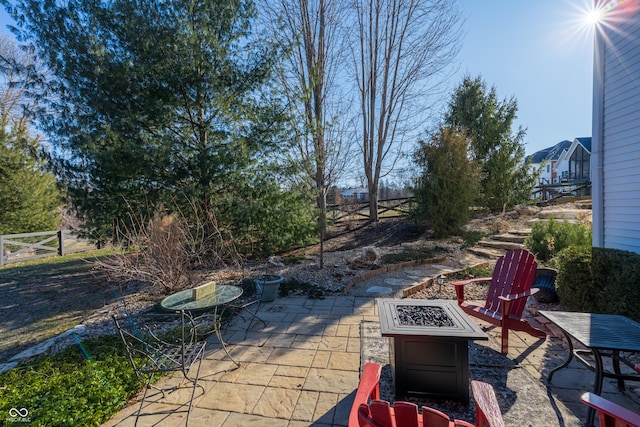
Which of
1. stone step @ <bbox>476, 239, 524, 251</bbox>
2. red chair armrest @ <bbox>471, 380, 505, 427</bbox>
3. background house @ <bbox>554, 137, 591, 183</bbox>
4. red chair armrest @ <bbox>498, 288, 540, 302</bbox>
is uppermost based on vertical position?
background house @ <bbox>554, 137, 591, 183</bbox>

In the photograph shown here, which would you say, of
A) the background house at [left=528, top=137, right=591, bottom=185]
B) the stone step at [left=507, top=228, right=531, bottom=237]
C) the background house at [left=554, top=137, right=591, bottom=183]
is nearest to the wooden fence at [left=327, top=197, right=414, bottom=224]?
the stone step at [left=507, top=228, right=531, bottom=237]

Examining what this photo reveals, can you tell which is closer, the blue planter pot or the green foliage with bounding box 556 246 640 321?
the green foliage with bounding box 556 246 640 321

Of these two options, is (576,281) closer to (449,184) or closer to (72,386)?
(72,386)

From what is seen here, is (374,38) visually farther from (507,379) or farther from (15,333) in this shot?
(15,333)

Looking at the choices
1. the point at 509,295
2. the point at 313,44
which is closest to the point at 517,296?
the point at 509,295

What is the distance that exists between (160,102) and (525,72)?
8028mm

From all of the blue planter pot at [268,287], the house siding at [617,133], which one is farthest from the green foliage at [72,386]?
the house siding at [617,133]

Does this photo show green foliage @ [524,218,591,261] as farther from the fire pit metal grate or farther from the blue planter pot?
the blue planter pot

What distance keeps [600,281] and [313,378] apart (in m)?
3.12

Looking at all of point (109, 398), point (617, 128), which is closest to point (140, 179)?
point (109, 398)

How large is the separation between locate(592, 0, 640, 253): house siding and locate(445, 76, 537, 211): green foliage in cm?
768

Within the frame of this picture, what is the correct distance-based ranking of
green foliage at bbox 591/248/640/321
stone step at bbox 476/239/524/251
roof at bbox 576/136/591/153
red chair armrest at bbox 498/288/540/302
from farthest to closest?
roof at bbox 576/136/591/153 → stone step at bbox 476/239/524/251 → green foliage at bbox 591/248/640/321 → red chair armrest at bbox 498/288/540/302

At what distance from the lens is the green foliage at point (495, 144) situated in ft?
35.3

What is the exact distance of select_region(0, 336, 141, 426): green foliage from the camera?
1834 mm
